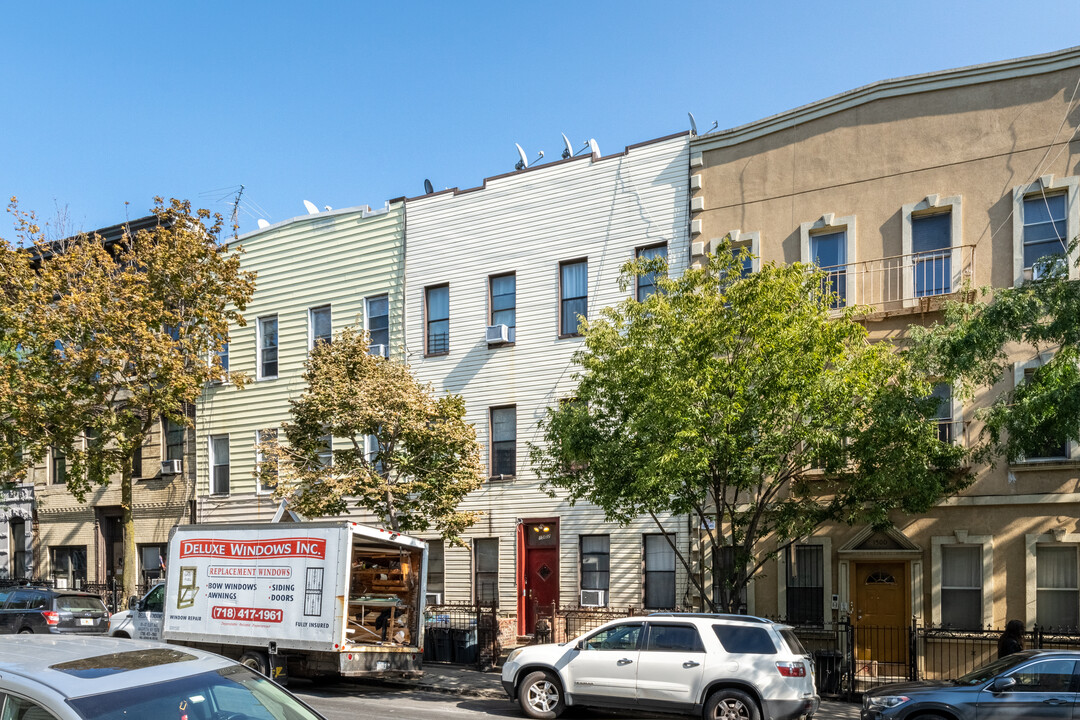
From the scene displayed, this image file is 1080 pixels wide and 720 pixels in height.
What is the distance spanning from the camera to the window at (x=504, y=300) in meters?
24.7

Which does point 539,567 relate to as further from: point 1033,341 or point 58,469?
point 58,469

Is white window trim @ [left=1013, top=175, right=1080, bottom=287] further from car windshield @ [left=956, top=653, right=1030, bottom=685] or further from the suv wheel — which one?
the suv wheel

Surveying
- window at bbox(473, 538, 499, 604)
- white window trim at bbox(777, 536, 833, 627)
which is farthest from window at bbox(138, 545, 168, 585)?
white window trim at bbox(777, 536, 833, 627)

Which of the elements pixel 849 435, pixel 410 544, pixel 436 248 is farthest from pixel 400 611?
pixel 436 248

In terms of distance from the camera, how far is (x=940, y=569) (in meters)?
18.7

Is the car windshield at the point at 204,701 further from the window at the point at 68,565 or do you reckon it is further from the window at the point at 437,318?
the window at the point at 68,565

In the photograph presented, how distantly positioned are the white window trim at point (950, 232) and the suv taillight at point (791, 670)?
345 inches

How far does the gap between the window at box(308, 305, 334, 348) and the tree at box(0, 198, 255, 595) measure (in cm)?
224

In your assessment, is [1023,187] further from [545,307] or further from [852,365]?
[545,307]

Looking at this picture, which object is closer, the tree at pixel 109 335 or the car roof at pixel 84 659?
the car roof at pixel 84 659

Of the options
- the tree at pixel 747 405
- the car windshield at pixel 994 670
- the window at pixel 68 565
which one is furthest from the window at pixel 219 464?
the car windshield at pixel 994 670

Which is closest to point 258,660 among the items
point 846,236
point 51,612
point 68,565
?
point 51,612

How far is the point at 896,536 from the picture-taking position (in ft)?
62.5

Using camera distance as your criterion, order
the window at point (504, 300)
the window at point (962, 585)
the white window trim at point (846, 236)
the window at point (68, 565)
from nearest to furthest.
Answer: the window at point (962, 585) < the white window trim at point (846, 236) < the window at point (504, 300) < the window at point (68, 565)
